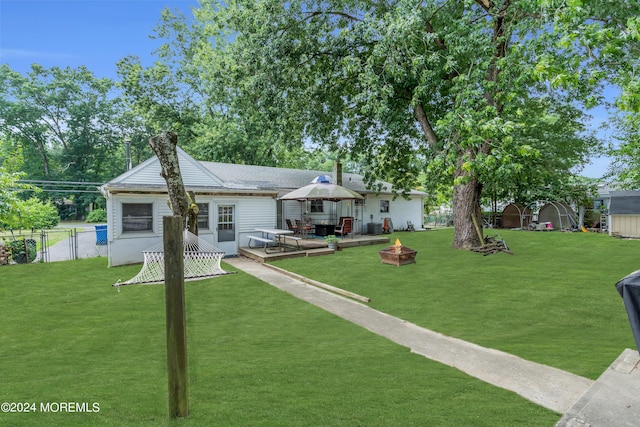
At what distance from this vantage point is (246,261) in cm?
1245

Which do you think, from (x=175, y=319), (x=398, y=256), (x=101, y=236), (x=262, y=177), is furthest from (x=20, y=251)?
(x=398, y=256)

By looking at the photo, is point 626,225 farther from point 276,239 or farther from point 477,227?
point 276,239

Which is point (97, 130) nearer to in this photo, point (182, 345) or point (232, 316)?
point (232, 316)

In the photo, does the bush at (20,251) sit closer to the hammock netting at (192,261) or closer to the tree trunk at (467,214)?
the hammock netting at (192,261)

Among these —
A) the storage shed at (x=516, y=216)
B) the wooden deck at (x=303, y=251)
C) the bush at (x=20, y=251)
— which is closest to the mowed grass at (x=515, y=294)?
the wooden deck at (x=303, y=251)

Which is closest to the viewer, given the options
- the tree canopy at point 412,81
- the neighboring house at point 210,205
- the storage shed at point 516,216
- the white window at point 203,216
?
the tree canopy at point 412,81

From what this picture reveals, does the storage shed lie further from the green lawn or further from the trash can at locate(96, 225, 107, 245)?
the trash can at locate(96, 225, 107, 245)

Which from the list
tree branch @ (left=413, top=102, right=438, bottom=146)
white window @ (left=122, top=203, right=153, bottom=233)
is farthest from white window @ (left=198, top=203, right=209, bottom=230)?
tree branch @ (left=413, top=102, right=438, bottom=146)

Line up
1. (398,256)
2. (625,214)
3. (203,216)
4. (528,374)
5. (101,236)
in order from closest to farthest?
(528,374), (398,256), (203,216), (625,214), (101,236)

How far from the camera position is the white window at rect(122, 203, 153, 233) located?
38.2 ft

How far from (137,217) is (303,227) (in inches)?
281

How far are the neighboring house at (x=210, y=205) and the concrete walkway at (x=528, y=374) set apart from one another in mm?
8080

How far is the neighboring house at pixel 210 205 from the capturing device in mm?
11414

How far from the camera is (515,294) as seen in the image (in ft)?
24.6
